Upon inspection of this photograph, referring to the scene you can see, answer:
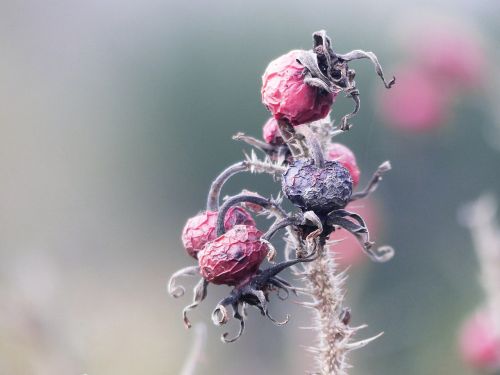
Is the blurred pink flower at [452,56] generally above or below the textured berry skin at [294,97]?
above

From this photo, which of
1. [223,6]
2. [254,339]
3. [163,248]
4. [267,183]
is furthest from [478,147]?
[163,248]

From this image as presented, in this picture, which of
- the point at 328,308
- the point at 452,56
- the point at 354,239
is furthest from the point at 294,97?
the point at 452,56

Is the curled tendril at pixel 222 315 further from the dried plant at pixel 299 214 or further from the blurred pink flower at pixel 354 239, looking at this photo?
the blurred pink flower at pixel 354 239

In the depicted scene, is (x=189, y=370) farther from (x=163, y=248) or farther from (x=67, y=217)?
(x=67, y=217)

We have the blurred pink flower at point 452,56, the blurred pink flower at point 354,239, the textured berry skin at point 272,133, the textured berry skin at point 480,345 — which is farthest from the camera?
the blurred pink flower at point 452,56

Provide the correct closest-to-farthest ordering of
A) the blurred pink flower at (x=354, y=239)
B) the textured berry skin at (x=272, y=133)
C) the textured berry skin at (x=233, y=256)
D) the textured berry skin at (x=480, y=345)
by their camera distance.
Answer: the textured berry skin at (x=233, y=256)
the textured berry skin at (x=272, y=133)
the textured berry skin at (x=480, y=345)
the blurred pink flower at (x=354, y=239)

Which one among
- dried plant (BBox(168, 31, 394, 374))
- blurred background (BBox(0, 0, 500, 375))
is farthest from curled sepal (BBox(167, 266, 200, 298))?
blurred background (BBox(0, 0, 500, 375))

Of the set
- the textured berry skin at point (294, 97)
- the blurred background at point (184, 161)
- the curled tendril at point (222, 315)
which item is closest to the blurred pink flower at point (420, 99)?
the blurred background at point (184, 161)
